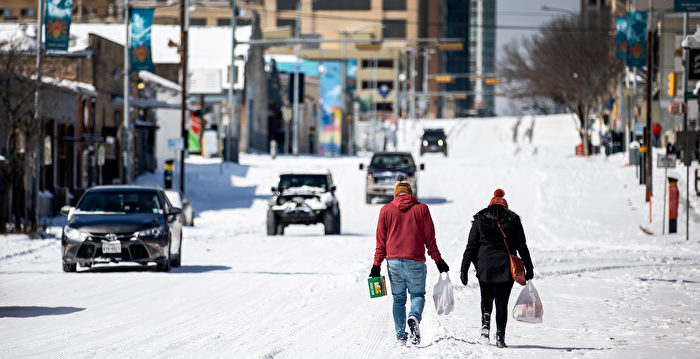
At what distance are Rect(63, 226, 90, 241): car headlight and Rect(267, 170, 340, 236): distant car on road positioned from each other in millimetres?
11805

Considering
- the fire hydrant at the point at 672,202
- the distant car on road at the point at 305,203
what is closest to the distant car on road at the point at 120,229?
the distant car on road at the point at 305,203

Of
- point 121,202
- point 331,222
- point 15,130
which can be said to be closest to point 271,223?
point 331,222

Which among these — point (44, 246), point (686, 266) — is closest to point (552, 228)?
point (686, 266)

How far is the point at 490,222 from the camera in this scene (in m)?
11.1

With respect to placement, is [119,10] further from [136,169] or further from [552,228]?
[552,228]

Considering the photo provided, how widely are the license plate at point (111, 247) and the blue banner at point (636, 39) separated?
34853 millimetres

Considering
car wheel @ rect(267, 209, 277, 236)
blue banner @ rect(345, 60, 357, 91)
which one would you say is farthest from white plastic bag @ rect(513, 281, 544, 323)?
blue banner @ rect(345, 60, 357, 91)

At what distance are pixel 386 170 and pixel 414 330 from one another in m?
33.0

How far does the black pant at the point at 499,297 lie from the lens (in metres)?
11.0

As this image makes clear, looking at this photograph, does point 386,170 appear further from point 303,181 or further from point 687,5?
point 687,5

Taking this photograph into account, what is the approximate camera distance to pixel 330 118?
110 m

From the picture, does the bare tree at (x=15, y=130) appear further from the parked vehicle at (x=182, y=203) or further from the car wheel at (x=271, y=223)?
the car wheel at (x=271, y=223)

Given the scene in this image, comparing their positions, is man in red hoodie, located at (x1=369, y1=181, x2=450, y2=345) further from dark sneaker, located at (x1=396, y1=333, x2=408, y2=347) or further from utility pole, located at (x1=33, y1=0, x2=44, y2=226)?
utility pole, located at (x1=33, y1=0, x2=44, y2=226)

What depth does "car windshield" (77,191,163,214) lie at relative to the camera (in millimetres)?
20766
